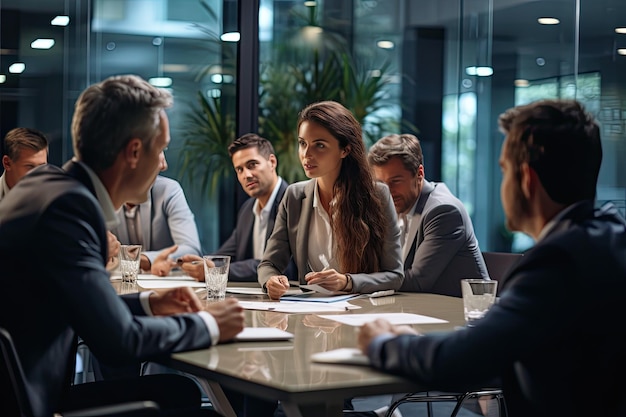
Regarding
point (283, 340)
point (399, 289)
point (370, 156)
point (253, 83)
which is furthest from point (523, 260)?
point (253, 83)

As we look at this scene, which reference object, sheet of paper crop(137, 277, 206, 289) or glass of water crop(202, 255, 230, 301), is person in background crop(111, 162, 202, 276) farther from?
glass of water crop(202, 255, 230, 301)

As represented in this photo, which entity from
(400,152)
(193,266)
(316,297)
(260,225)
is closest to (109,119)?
(316,297)

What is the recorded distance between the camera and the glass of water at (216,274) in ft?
10.7

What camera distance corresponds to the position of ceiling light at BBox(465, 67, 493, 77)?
6514 millimetres

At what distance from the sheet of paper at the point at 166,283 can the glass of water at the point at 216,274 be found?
20.7 inches

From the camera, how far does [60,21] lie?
5.70m

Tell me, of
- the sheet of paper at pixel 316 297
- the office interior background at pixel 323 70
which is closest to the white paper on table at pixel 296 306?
the sheet of paper at pixel 316 297

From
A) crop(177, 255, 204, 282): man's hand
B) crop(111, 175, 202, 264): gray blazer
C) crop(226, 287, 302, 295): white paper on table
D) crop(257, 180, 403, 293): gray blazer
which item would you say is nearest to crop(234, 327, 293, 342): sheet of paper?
crop(226, 287, 302, 295): white paper on table

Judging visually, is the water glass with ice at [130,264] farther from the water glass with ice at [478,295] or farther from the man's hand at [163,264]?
the water glass with ice at [478,295]

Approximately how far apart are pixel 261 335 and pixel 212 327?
0.17 metres

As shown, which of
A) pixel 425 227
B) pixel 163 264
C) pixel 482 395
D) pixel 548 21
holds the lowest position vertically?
pixel 482 395

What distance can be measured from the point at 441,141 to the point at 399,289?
9.78 ft

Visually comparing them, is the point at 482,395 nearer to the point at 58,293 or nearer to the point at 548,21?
the point at 58,293

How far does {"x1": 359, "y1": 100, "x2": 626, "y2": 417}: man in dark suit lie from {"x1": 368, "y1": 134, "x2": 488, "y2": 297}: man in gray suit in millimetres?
2017
